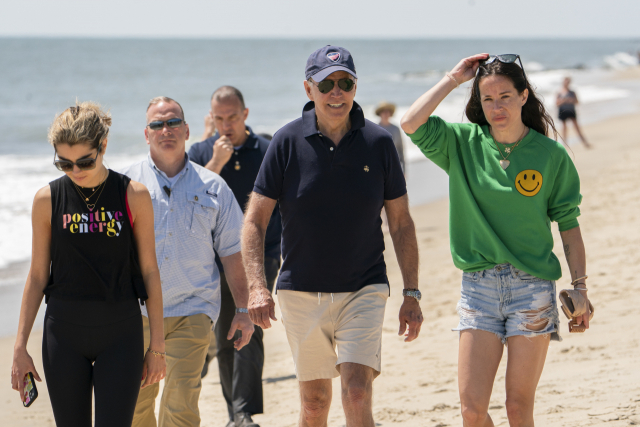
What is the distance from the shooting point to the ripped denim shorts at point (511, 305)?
328 cm

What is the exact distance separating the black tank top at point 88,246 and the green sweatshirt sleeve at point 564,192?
1.98 m

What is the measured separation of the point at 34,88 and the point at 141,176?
40749 millimetres

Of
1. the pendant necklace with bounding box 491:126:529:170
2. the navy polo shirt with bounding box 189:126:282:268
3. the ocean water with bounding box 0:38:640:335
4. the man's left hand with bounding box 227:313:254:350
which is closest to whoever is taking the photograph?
the pendant necklace with bounding box 491:126:529:170

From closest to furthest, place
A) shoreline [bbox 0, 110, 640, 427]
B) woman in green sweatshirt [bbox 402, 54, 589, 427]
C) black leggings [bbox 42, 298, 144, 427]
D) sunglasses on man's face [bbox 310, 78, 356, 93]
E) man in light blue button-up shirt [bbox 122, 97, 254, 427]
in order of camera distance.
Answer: black leggings [bbox 42, 298, 144, 427], woman in green sweatshirt [bbox 402, 54, 589, 427], sunglasses on man's face [bbox 310, 78, 356, 93], man in light blue button-up shirt [bbox 122, 97, 254, 427], shoreline [bbox 0, 110, 640, 427]

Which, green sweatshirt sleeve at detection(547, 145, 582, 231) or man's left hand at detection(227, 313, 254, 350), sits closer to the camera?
green sweatshirt sleeve at detection(547, 145, 582, 231)

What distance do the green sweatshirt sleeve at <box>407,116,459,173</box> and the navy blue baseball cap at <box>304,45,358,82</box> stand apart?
0.44m

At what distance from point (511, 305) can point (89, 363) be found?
74.8 inches

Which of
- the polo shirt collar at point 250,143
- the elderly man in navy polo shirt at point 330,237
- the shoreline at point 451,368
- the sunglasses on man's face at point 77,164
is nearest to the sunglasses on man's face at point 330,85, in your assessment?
the elderly man in navy polo shirt at point 330,237

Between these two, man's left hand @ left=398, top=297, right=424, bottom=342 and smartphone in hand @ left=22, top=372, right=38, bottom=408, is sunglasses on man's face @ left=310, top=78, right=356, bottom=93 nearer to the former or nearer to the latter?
man's left hand @ left=398, top=297, right=424, bottom=342

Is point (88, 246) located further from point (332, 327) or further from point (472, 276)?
point (472, 276)

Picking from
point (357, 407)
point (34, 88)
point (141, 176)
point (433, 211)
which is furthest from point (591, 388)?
point (34, 88)

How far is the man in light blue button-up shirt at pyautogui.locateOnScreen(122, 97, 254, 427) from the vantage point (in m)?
3.82

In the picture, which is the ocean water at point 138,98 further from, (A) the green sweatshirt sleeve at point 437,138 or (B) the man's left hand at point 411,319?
(B) the man's left hand at point 411,319

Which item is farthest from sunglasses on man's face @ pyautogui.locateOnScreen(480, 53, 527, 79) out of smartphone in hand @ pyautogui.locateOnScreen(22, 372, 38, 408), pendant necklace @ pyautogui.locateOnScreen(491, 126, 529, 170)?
smartphone in hand @ pyautogui.locateOnScreen(22, 372, 38, 408)
